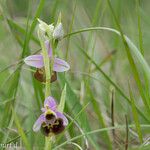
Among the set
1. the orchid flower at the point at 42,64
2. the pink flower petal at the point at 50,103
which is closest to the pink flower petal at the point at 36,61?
the orchid flower at the point at 42,64

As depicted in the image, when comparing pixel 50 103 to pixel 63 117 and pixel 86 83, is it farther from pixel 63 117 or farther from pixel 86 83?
pixel 86 83

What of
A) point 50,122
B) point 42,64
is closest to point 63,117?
point 50,122

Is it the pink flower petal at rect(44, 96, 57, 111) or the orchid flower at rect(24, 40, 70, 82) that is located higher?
the orchid flower at rect(24, 40, 70, 82)

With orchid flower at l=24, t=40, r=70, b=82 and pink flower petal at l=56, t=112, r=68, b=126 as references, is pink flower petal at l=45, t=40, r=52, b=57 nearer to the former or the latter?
orchid flower at l=24, t=40, r=70, b=82

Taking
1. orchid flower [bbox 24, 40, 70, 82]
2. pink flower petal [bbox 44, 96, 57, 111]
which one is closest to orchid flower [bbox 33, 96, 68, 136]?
pink flower petal [bbox 44, 96, 57, 111]

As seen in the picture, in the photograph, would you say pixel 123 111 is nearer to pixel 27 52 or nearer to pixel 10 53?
pixel 27 52
